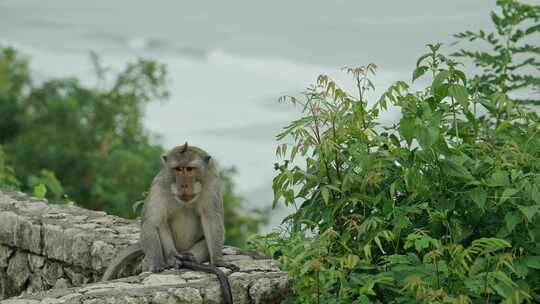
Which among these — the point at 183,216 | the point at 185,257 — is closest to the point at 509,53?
the point at 183,216

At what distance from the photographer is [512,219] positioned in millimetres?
5102

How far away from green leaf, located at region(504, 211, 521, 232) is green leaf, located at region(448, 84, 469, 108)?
2.14ft

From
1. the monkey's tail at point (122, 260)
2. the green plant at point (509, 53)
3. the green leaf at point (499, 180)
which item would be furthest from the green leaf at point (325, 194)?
the green plant at point (509, 53)

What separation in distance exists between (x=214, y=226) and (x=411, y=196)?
→ 1711 mm

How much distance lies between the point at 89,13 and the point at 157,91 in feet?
60.8

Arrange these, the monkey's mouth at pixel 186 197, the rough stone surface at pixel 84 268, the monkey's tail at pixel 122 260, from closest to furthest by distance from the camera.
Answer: the rough stone surface at pixel 84 268 < the monkey's mouth at pixel 186 197 < the monkey's tail at pixel 122 260

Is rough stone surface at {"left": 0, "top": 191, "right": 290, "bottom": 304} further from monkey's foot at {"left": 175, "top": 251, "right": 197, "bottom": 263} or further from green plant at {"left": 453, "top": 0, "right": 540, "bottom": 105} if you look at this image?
green plant at {"left": 453, "top": 0, "right": 540, "bottom": 105}

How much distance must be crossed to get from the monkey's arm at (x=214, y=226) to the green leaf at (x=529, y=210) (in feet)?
7.62

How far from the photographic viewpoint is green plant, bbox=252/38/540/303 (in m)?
5.07

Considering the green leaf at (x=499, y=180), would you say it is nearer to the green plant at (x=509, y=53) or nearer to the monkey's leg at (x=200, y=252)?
the monkey's leg at (x=200, y=252)

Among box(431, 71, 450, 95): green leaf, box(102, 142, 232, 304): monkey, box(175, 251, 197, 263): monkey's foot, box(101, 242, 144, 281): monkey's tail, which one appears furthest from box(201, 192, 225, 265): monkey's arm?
box(431, 71, 450, 95): green leaf

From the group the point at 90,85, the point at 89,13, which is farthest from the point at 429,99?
the point at 89,13

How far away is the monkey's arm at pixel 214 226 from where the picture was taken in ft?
21.6

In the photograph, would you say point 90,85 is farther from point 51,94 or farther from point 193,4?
point 193,4
